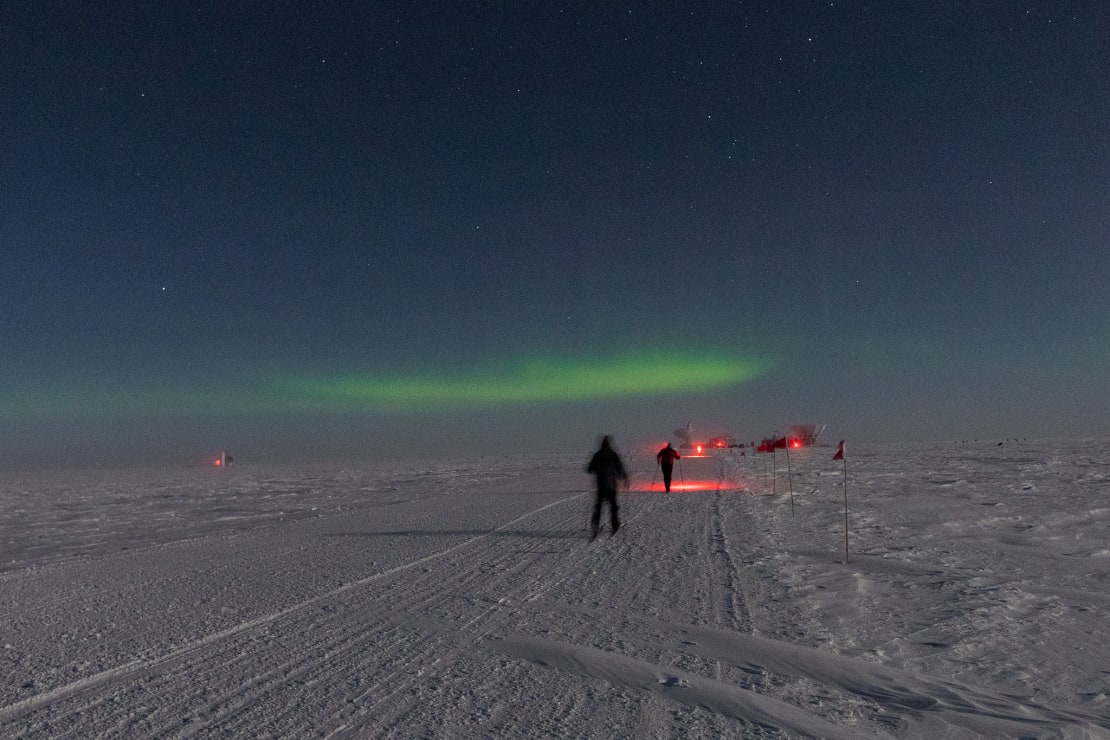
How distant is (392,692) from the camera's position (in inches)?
178

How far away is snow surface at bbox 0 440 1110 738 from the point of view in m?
4.13

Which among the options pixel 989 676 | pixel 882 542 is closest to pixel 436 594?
pixel 989 676

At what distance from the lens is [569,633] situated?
583 cm

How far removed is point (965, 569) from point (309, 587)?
26.2 ft

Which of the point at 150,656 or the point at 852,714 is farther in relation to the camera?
the point at 150,656

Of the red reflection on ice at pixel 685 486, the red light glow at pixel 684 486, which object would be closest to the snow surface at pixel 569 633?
the red light glow at pixel 684 486

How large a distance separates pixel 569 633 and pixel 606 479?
20.8 feet

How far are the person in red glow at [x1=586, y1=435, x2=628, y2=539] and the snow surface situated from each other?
545 mm

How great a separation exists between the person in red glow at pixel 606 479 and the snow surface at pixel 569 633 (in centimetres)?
55

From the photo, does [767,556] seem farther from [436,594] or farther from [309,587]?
[309,587]

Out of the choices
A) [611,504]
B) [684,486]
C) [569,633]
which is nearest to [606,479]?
[611,504]

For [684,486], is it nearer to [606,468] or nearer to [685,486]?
[685,486]

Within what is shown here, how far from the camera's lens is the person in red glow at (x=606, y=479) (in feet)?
39.3

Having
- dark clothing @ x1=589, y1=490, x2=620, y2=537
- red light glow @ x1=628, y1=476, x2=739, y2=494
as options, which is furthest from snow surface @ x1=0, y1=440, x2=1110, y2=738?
red light glow @ x1=628, y1=476, x2=739, y2=494
